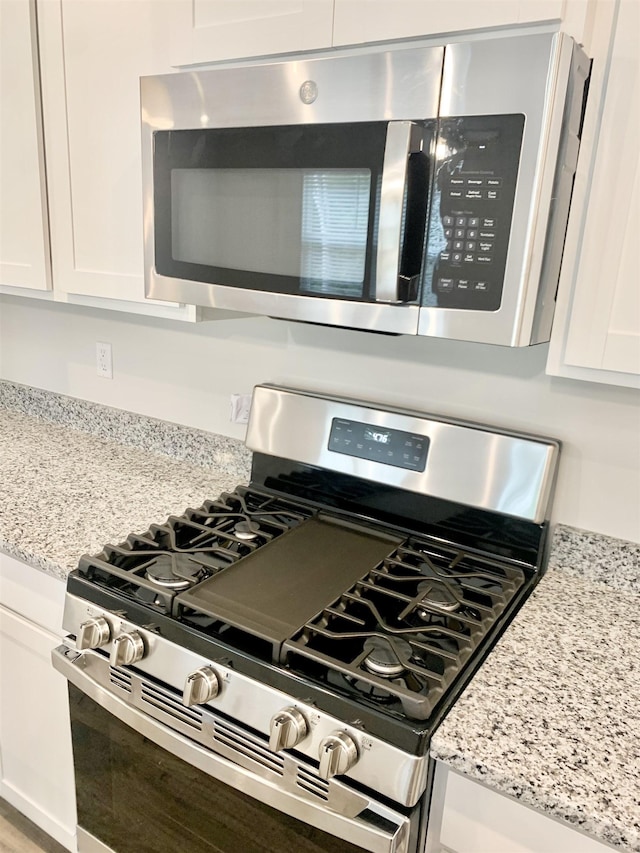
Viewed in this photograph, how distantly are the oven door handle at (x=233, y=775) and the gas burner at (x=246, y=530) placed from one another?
38 centimetres

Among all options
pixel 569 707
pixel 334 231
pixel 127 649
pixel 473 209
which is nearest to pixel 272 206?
pixel 334 231

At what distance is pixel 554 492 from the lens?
4.34 feet

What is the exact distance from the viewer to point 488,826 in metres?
0.88

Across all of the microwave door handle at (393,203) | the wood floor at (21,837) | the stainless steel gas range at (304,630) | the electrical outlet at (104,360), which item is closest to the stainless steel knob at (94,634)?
the stainless steel gas range at (304,630)

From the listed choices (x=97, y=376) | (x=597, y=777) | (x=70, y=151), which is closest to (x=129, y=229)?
(x=70, y=151)

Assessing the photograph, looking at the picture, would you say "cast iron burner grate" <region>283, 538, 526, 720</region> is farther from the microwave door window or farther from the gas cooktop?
the microwave door window

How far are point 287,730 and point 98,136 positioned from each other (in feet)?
4.17

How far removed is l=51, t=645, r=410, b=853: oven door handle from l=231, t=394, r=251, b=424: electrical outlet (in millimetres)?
699

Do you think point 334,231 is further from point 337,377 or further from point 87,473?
point 87,473

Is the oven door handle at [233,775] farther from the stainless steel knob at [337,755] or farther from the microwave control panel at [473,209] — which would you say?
the microwave control panel at [473,209]

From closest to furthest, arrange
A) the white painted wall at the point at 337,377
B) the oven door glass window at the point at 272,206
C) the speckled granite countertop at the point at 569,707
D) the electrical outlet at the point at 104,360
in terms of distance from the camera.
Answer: the speckled granite countertop at the point at 569,707, the oven door glass window at the point at 272,206, the white painted wall at the point at 337,377, the electrical outlet at the point at 104,360

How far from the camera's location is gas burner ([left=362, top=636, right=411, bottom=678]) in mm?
972

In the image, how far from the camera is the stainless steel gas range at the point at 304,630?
0.93 metres

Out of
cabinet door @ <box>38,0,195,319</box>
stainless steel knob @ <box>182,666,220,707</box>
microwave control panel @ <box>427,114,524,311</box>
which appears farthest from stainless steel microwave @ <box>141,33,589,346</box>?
stainless steel knob @ <box>182,666,220,707</box>
